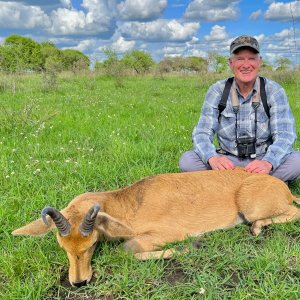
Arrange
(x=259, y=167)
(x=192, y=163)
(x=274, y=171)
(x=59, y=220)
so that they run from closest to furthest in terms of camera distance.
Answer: (x=59, y=220) < (x=259, y=167) < (x=274, y=171) < (x=192, y=163)

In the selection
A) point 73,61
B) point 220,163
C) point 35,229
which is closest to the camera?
point 35,229

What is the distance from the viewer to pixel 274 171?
236 inches

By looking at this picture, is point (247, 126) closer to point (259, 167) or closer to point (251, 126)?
point (251, 126)

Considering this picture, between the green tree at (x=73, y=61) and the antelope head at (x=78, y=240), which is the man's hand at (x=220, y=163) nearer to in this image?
the antelope head at (x=78, y=240)

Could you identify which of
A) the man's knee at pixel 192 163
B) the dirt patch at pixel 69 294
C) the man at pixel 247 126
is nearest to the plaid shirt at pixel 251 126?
the man at pixel 247 126

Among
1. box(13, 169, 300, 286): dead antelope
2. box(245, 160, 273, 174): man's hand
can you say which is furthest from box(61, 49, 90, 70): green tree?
box(13, 169, 300, 286): dead antelope

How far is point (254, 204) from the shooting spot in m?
5.03

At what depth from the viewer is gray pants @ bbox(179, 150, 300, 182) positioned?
597 centimetres

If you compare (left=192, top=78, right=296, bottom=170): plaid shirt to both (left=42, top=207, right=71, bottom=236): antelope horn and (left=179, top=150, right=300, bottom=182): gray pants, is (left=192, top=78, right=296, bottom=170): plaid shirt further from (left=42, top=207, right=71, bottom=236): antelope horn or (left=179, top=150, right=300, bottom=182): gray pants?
(left=42, top=207, right=71, bottom=236): antelope horn

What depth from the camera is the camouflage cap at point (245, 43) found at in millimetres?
5801

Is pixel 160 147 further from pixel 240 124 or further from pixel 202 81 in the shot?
pixel 202 81

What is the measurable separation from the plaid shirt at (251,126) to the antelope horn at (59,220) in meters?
2.85

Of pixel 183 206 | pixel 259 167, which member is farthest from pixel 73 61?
pixel 183 206

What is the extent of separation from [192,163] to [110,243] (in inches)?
87.2
